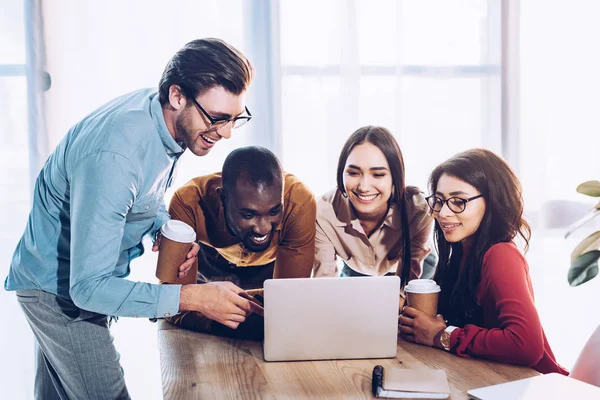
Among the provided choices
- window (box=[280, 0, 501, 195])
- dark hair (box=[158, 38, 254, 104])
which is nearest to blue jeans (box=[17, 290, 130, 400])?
dark hair (box=[158, 38, 254, 104])

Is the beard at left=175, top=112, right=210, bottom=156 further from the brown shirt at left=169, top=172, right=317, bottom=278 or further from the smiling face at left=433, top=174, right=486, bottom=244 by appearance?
the smiling face at left=433, top=174, right=486, bottom=244

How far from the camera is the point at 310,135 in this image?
302cm

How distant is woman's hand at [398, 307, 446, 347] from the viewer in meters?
1.68

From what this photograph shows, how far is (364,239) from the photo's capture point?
2391 millimetres

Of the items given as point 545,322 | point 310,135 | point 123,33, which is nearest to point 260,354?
point 310,135

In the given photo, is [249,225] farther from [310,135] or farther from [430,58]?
[430,58]

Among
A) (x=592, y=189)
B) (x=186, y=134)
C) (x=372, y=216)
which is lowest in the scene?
(x=372, y=216)

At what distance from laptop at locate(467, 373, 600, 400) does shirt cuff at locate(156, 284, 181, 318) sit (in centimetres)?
71

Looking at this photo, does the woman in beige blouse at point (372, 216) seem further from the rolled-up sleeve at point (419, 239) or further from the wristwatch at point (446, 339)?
the wristwatch at point (446, 339)

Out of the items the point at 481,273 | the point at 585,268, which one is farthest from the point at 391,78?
the point at 585,268

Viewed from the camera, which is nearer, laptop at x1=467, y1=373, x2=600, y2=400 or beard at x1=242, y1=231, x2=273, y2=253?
laptop at x1=467, y1=373, x2=600, y2=400

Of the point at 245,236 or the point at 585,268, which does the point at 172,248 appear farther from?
the point at 585,268

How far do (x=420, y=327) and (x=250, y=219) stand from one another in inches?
26.8

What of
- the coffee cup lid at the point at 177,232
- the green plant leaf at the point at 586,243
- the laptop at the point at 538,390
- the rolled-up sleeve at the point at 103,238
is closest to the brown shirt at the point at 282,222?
the coffee cup lid at the point at 177,232
